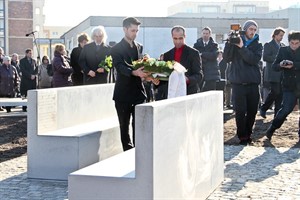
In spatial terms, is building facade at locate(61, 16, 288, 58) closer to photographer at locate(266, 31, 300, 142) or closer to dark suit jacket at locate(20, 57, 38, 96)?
dark suit jacket at locate(20, 57, 38, 96)

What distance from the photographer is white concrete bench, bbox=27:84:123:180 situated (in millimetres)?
7770

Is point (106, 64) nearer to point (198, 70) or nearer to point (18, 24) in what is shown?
point (198, 70)

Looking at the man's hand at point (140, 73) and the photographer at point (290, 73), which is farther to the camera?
the photographer at point (290, 73)

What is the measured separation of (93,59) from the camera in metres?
11.5

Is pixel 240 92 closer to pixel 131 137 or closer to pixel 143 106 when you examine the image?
pixel 131 137

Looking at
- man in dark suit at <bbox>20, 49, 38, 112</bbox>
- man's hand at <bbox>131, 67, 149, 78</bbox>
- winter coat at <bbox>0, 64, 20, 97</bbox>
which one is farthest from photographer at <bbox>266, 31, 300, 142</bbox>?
man in dark suit at <bbox>20, 49, 38, 112</bbox>

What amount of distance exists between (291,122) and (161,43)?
32379 mm

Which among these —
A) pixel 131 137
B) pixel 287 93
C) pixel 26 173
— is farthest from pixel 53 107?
pixel 287 93

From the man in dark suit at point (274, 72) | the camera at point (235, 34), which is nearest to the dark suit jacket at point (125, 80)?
the camera at point (235, 34)

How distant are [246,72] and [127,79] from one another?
272cm

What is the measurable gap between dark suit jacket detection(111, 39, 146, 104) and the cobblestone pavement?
60.2 inches

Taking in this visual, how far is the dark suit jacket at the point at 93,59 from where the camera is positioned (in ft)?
37.5

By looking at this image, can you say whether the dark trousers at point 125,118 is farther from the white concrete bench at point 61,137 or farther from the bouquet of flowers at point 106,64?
the bouquet of flowers at point 106,64

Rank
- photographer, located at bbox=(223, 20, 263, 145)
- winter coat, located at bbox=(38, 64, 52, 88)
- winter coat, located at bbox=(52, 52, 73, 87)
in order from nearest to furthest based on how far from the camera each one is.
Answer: photographer, located at bbox=(223, 20, 263, 145) → winter coat, located at bbox=(52, 52, 73, 87) → winter coat, located at bbox=(38, 64, 52, 88)
